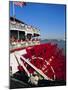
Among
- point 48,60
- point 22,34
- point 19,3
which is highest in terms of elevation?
point 19,3

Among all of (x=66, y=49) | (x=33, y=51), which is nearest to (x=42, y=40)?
(x=33, y=51)

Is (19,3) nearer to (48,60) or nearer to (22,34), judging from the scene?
(22,34)

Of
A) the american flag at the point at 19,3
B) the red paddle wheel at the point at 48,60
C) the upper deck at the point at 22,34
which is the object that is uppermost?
the american flag at the point at 19,3

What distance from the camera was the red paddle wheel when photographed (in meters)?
2.48

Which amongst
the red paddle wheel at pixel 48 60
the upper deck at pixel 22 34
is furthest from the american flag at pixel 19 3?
the red paddle wheel at pixel 48 60

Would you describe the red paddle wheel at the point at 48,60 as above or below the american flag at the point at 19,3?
below

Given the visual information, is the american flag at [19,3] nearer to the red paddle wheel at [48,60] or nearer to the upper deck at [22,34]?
the upper deck at [22,34]

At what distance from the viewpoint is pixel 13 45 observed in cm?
242

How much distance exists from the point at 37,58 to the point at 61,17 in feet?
1.86

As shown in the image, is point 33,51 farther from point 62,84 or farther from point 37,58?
point 62,84

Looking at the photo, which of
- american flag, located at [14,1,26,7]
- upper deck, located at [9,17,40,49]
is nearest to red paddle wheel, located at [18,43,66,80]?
upper deck, located at [9,17,40,49]

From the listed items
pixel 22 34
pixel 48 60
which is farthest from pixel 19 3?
pixel 48 60

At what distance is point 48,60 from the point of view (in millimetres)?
2523

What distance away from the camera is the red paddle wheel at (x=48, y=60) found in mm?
2482
